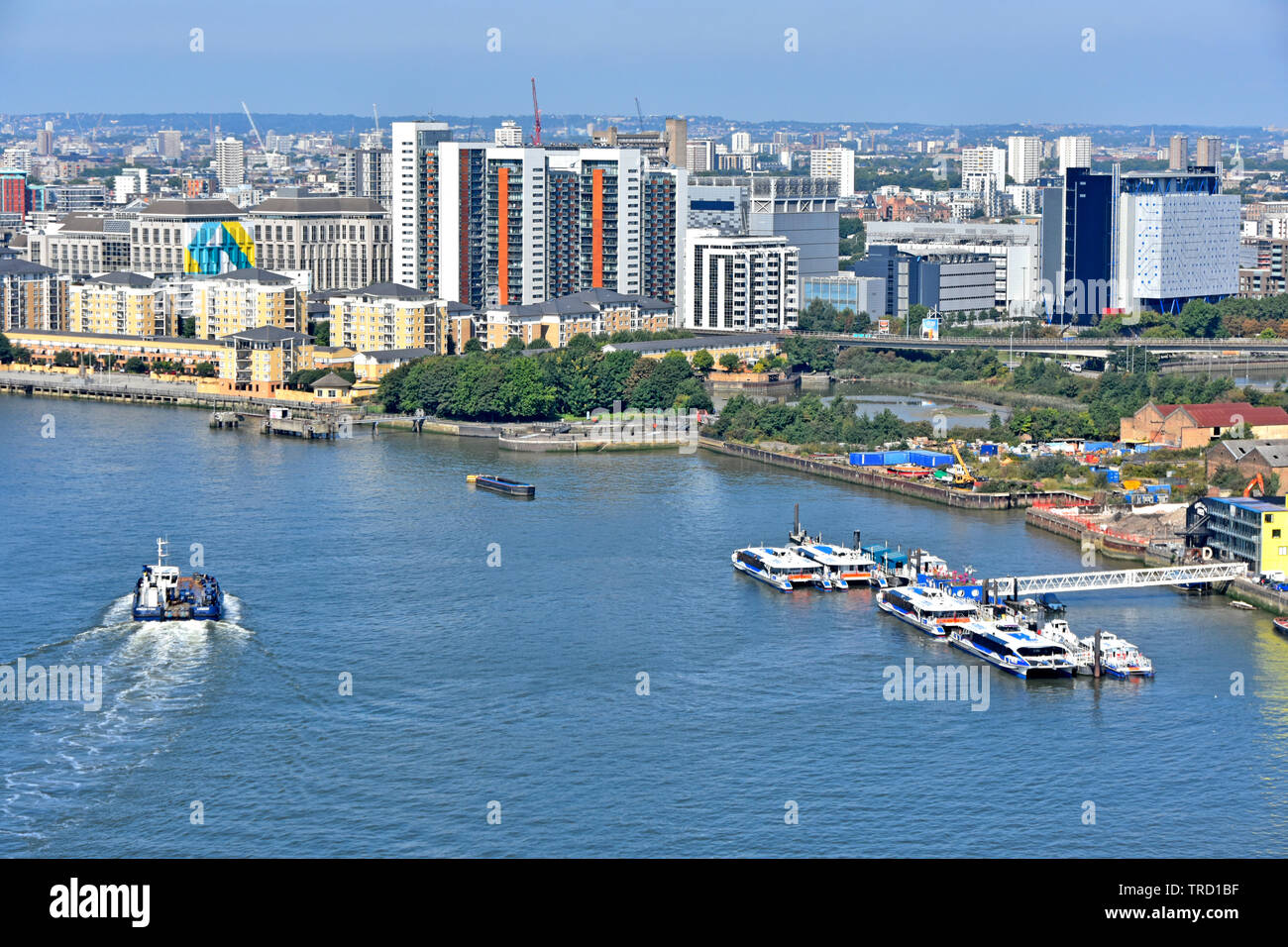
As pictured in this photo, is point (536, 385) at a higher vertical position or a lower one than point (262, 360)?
lower

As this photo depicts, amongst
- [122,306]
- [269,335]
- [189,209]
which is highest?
[189,209]

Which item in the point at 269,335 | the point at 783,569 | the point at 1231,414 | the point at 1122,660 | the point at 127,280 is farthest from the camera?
the point at 127,280

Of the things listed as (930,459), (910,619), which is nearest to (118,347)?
(930,459)

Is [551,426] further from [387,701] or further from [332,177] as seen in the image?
[332,177]

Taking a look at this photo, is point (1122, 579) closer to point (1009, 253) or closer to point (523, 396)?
point (523, 396)

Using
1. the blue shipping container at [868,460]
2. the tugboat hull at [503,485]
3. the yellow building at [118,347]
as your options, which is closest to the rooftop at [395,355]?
the yellow building at [118,347]

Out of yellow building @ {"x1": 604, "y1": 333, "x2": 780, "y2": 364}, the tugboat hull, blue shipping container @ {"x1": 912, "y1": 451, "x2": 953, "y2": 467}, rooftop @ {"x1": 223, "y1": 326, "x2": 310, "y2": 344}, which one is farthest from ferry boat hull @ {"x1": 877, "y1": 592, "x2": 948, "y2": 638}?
rooftop @ {"x1": 223, "y1": 326, "x2": 310, "y2": 344}

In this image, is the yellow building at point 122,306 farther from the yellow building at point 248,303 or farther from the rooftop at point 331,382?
the rooftop at point 331,382
